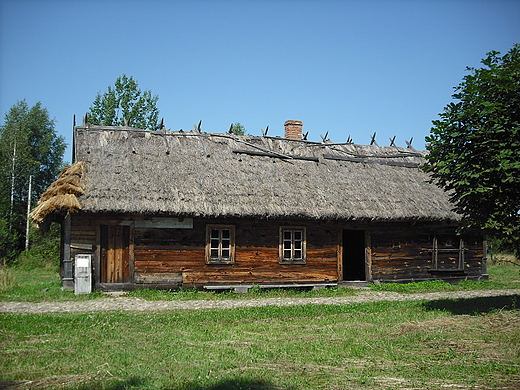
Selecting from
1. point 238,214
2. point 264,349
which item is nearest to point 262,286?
point 238,214

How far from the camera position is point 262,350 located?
7777mm

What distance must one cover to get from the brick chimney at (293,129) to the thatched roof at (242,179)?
49.2 inches

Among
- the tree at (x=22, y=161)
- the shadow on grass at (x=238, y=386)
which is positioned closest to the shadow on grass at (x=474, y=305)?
the shadow on grass at (x=238, y=386)

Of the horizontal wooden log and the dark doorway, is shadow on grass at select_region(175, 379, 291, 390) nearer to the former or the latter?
the horizontal wooden log

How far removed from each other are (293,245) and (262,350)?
9235 millimetres

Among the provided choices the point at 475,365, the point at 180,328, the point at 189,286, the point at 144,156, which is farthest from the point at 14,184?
the point at 475,365

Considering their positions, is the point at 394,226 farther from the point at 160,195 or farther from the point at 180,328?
the point at 180,328

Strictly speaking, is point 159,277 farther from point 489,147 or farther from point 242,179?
point 489,147

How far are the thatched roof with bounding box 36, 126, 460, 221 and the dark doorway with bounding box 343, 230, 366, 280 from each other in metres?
3.04

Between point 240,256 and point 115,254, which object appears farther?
point 240,256

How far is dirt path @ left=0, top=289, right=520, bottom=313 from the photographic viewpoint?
12062 millimetres

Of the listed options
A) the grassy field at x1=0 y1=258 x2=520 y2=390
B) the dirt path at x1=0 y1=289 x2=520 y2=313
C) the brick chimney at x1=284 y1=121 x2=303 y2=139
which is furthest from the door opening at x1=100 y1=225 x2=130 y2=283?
the brick chimney at x1=284 y1=121 x2=303 y2=139

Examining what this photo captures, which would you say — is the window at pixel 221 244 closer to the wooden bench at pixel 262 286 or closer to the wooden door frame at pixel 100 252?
the wooden bench at pixel 262 286

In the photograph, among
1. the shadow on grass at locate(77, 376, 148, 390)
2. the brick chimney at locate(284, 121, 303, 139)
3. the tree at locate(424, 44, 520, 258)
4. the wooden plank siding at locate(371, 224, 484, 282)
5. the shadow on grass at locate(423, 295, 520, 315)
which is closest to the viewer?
the shadow on grass at locate(77, 376, 148, 390)
